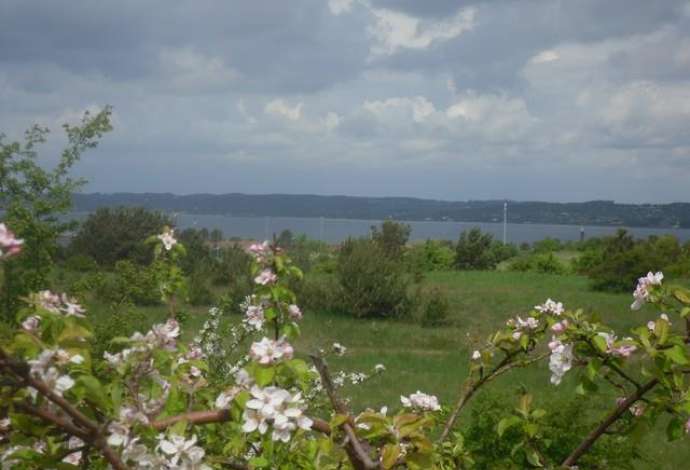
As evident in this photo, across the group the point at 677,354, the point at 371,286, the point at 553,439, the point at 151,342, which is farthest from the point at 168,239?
the point at 371,286

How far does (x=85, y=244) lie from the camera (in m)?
15.2

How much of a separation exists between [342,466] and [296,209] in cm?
3487

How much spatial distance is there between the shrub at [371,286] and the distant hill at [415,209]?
12.2 metres

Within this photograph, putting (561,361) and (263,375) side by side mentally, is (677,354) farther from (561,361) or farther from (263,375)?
(263,375)

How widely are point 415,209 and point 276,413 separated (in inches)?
2290

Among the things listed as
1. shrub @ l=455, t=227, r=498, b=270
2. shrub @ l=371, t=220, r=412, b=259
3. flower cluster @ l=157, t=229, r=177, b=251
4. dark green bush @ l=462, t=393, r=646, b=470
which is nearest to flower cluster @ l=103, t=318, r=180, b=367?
flower cluster @ l=157, t=229, r=177, b=251

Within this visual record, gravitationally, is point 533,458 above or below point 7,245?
below

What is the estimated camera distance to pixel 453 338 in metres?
10.5

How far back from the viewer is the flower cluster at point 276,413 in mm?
1224

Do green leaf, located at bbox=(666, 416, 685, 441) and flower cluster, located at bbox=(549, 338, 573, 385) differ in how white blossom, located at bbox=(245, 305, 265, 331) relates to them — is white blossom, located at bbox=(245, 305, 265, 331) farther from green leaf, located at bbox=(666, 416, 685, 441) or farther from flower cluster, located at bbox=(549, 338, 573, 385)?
green leaf, located at bbox=(666, 416, 685, 441)

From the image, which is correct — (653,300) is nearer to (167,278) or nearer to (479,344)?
(479,344)

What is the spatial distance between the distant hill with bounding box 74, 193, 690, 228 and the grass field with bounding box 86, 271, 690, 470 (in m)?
10.1

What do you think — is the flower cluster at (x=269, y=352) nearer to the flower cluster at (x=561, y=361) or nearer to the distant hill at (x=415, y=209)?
the flower cluster at (x=561, y=361)

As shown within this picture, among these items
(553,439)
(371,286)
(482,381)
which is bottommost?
(371,286)
